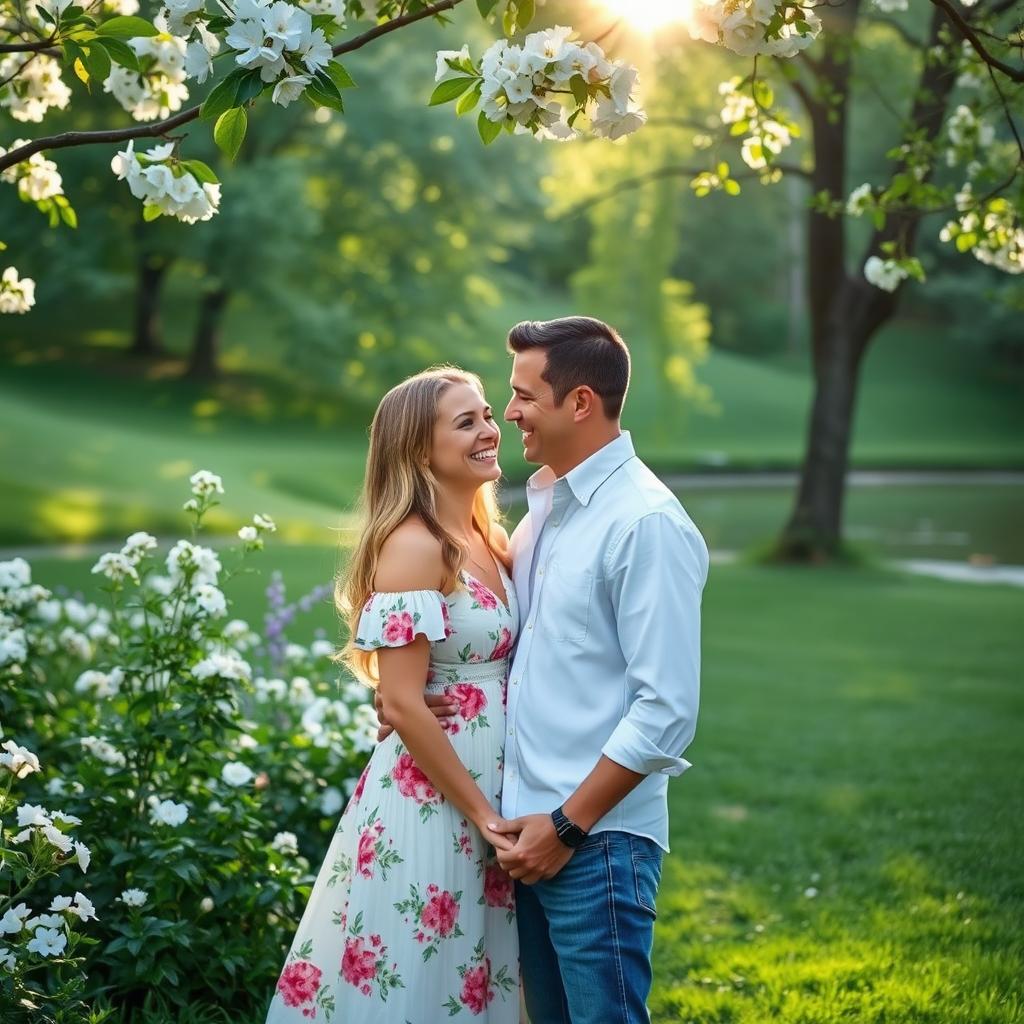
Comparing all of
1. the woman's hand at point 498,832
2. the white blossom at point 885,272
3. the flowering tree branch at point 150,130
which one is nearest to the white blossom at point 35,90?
the flowering tree branch at point 150,130

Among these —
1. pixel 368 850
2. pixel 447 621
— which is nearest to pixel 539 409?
pixel 447 621

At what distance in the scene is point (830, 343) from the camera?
15.7 metres

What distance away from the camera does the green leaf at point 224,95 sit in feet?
7.92

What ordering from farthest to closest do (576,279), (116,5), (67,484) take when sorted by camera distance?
1. (576,279)
2. (67,484)
3. (116,5)

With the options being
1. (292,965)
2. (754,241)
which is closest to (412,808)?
(292,965)

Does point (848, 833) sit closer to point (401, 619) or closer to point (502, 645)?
point (502, 645)

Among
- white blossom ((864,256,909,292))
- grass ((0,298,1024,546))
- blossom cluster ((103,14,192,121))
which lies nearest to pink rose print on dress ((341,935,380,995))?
blossom cluster ((103,14,192,121))

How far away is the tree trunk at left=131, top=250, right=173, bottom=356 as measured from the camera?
3215 centimetres

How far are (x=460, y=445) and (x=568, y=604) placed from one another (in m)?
0.51

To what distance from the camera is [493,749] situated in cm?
303

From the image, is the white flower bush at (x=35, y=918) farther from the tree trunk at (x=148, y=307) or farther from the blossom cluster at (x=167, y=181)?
the tree trunk at (x=148, y=307)

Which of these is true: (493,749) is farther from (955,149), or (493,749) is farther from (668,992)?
(955,149)

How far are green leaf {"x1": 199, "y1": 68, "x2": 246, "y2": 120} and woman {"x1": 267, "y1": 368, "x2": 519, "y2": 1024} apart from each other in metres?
0.89

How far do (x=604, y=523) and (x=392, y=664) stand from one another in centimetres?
57
